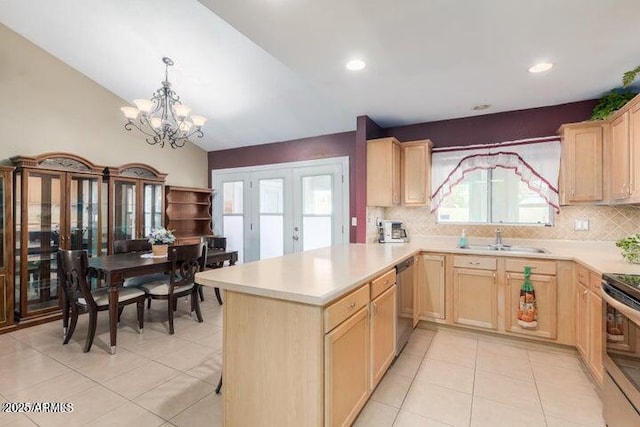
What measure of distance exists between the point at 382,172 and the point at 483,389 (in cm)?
224

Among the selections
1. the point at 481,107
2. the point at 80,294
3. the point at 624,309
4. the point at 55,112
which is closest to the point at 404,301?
the point at 624,309

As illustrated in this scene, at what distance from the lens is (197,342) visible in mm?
2938

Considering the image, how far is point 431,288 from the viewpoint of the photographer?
125 inches

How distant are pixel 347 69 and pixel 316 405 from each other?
2411mm

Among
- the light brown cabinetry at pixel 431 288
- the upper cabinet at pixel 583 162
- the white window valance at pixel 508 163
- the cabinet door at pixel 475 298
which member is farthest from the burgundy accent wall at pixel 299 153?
the upper cabinet at pixel 583 162

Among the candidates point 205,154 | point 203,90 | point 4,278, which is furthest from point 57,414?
point 205,154

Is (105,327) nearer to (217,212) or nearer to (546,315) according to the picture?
(217,212)

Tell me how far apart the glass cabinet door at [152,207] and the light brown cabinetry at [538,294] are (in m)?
4.83

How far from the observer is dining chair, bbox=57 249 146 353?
2680mm

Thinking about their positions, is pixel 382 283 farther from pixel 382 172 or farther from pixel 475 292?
pixel 382 172

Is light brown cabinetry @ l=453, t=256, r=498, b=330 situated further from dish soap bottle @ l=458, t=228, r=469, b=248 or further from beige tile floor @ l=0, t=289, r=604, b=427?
dish soap bottle @ l=458, t=228, r=469, b=248

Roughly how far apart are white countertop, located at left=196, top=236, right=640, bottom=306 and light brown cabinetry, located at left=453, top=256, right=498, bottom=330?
0.12 metres

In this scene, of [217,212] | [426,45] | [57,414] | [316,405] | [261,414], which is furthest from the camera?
[217,212]

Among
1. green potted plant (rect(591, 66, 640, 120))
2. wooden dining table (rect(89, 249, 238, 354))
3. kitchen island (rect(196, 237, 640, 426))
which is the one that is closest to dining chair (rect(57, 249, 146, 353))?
wooden dining table (rect(89, 249, 238, 354))
